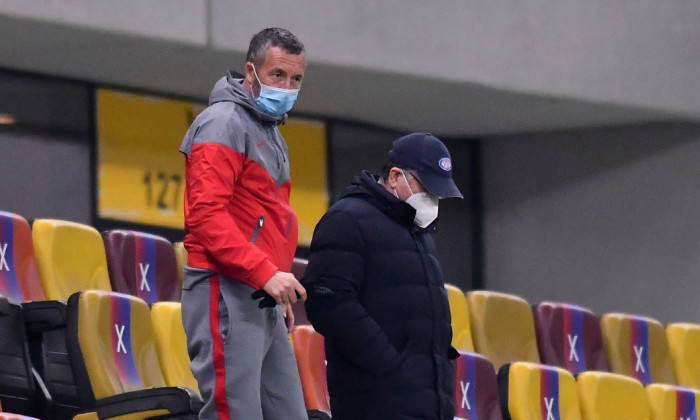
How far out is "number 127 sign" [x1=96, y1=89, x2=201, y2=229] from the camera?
582cm

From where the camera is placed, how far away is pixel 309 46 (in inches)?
214

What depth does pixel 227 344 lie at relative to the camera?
2.66 meters

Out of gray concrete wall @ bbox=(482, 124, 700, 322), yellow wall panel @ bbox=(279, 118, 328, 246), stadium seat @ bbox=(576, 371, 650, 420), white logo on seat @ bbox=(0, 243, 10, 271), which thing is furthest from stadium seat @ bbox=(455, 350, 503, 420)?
gray concrete wall @ bbox=(482, 124, 700, 322)

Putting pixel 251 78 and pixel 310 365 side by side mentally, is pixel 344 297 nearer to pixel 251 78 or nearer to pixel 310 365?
pixel 251 78

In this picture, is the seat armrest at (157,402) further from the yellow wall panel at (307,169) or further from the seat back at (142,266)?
the yellow wall panel at (307,169)

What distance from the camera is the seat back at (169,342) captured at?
13.5 ft

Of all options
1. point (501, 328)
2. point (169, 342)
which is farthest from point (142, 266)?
point (501, 328)

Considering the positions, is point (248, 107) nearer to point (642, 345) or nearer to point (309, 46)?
point (309, 46)

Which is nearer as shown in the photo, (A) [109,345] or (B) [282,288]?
(B) [282,288]

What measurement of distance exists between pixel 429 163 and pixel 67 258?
1892 mm

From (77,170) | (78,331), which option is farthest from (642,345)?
(78,331)

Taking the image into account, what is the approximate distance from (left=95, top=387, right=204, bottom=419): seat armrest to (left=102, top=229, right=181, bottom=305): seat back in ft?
3.39

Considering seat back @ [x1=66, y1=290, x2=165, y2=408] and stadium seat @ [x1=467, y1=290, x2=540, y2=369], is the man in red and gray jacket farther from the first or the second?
stadium seat @ [x1=467, y1=290, x2=540, y2=369]

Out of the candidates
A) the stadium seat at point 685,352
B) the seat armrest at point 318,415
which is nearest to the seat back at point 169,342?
the seat armrest at point 318,415
